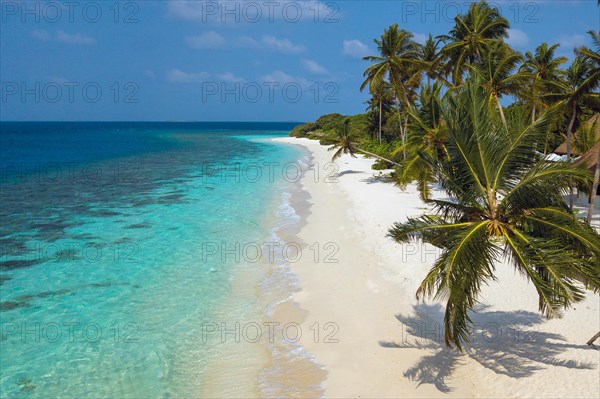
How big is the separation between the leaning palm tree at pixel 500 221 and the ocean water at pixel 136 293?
5191mm

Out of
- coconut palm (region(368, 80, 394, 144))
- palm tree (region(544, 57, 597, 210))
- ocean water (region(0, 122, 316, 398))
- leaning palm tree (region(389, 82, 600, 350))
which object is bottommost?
ocean water (region(0, 122, 316, 398))

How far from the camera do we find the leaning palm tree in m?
7.20

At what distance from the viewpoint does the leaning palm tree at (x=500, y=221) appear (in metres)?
7.20

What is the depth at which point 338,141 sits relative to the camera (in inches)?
1567

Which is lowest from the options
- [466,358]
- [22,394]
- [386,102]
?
[22,394]

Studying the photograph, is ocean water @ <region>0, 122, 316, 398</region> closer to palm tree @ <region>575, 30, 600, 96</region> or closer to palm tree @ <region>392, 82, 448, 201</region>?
palm tree @ <region>392, 82, 448, 201</region>

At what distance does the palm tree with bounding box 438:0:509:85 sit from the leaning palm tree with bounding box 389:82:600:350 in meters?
23.9

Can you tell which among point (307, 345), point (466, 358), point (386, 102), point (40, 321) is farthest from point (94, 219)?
point (386, 102)

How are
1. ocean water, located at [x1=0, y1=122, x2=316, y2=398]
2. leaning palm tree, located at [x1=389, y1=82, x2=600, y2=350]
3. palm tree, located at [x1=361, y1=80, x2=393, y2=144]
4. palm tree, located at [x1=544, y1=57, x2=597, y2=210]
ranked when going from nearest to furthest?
leaning palm tree, located at [x1=389, y1=82, x2=600, y2=350], ocean water, located at [x1=0, y1=122, x2=316, y2=398], palm tree, located at [x1=544, y1=57, x2=597, y2=210], palm tree, located at [x1=361, y1=80, x2=393, y2=144]

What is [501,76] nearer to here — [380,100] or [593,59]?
[593,59]

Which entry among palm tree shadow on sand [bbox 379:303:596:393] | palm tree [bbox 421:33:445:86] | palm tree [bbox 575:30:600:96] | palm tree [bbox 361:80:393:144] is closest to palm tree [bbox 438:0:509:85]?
palm tree [bbox 421:33:445:86]

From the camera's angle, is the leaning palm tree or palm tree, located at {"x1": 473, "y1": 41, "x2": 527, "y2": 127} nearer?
the leaning palm tree

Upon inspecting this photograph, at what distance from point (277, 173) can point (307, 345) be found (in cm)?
3567

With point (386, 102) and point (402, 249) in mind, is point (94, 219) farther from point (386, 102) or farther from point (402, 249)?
point (386, 102)
